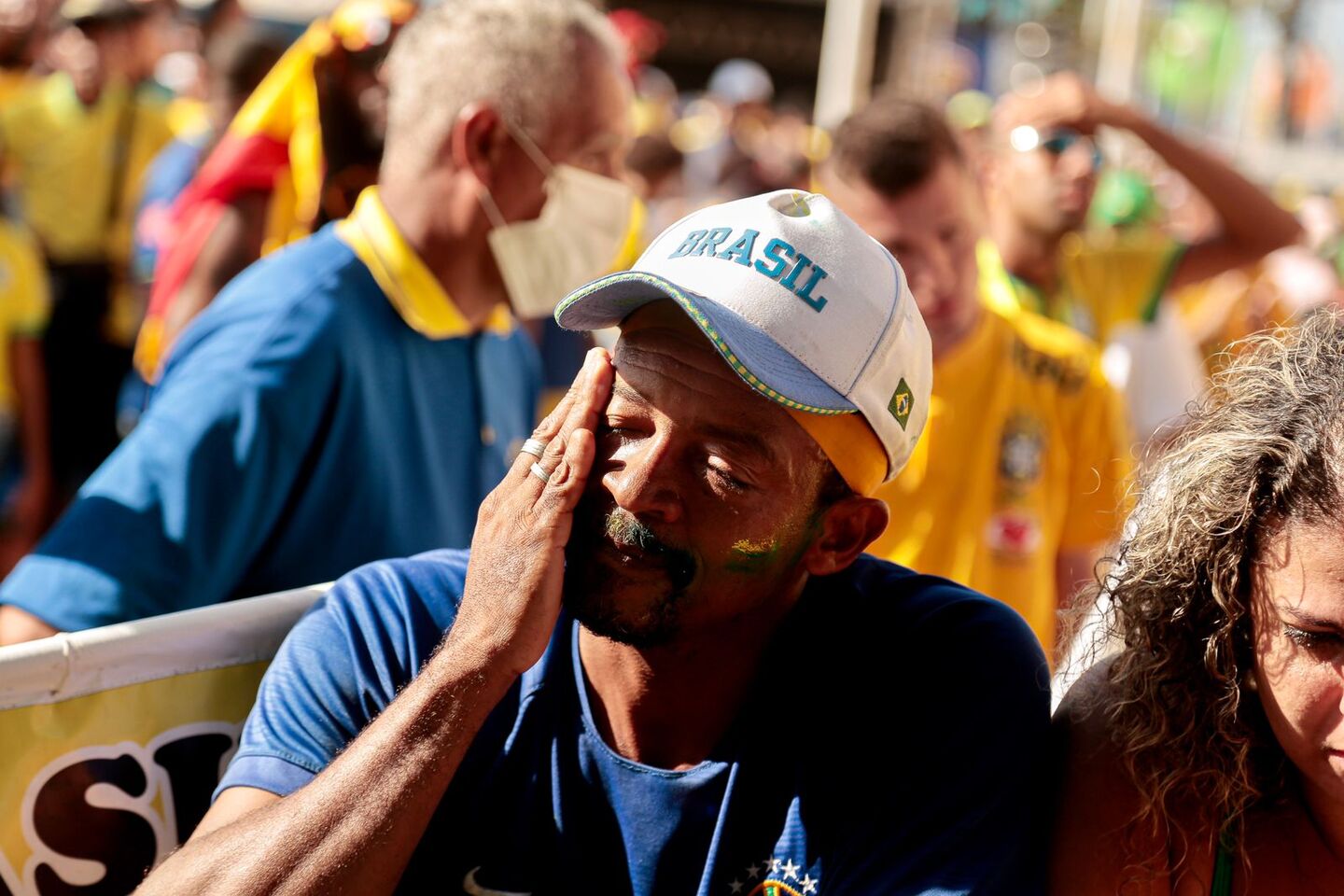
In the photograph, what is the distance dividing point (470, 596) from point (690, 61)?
2153 cm

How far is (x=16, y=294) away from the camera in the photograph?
567 centimetres

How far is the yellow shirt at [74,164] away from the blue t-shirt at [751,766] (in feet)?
19.0

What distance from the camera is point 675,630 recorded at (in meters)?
2.04

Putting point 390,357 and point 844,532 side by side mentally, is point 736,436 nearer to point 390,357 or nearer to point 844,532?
point 844,532

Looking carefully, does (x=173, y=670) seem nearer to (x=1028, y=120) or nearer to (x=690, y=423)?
(x=690, y=423)

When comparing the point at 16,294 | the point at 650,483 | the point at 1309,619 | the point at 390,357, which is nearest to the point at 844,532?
the point at 650,483

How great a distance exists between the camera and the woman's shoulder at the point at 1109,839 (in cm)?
191

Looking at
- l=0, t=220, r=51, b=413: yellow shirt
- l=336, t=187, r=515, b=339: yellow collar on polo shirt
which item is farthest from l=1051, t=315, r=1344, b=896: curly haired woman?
l=0, t=220, r=51, b=413: yellow shirt

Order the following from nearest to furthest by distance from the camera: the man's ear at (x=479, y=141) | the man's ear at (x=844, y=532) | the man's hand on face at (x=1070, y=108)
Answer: the man's ear at (x=844, y=532), the man's ear at (x=479, y=141), the man's hand on face at (x=1070, y=108)

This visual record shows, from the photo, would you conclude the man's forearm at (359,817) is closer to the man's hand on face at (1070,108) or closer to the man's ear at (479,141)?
the man's ear at (479,141)

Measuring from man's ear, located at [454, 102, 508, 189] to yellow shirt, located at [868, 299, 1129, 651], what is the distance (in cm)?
132

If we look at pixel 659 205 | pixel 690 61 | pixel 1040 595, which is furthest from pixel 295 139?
pixel 690 61

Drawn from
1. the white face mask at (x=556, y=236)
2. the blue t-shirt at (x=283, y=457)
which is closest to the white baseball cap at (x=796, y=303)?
the blue t-shirt at (x=283, y=457)

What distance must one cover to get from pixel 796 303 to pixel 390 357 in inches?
52.6
